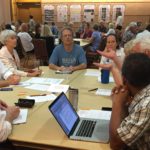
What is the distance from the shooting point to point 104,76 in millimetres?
2830

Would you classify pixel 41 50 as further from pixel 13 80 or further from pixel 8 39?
pixel 13 80

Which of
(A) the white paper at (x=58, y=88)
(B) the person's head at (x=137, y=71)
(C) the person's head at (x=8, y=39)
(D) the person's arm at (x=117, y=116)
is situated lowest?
(A) the white paper at (x=58, y=88)

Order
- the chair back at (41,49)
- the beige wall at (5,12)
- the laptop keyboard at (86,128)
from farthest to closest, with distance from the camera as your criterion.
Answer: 1. the beige wall at (5,12)
2. the chair back at (41,49)
3. the laptop keyboard at (86,128)

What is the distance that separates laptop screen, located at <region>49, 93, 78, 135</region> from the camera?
1.52 metres

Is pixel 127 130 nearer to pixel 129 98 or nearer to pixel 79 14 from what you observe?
pixel 129 98

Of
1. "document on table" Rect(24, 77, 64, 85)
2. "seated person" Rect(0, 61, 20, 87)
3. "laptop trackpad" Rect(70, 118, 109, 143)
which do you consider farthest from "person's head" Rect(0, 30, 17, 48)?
"laptop trackpad" Rect(70, 118, 109, 143)

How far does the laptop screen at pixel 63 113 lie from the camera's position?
1.52 meters

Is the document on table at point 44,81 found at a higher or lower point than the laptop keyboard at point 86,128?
lower

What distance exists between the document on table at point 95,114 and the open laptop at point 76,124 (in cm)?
7

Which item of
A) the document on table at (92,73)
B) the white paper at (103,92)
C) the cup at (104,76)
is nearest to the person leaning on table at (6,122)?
the white paper at (103,92)

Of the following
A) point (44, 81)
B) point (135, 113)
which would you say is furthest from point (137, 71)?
point (44, 81)

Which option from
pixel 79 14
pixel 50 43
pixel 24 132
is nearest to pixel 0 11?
pixel 79 14

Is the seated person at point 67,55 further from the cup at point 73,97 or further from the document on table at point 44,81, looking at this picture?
the cup at point 73,97

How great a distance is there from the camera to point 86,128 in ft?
5.57
